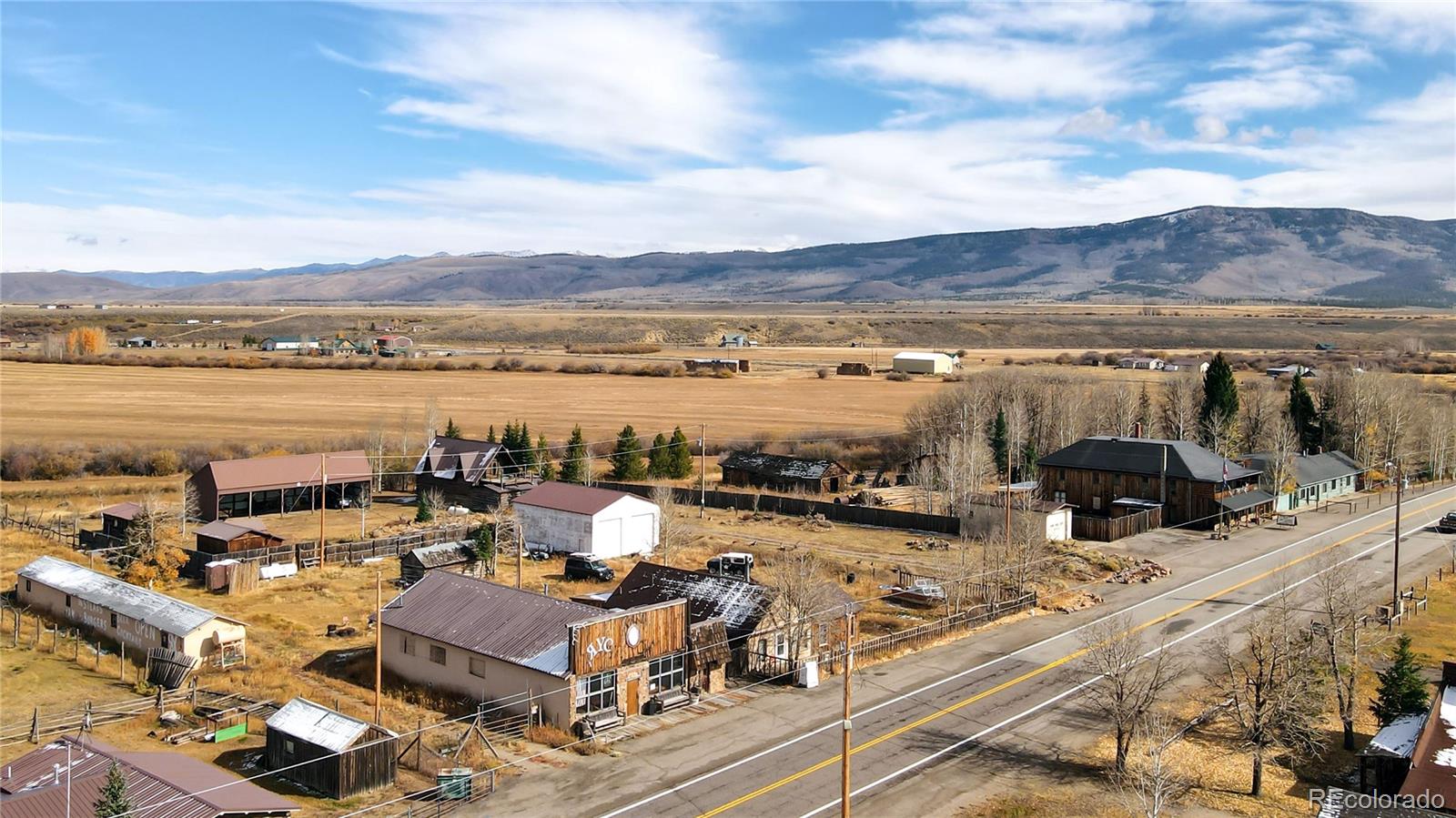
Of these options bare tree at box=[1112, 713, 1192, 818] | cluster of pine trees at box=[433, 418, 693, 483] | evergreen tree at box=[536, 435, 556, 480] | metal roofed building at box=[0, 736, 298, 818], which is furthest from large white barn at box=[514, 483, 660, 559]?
bare tree at box=[1112, 713, 1192, 818]

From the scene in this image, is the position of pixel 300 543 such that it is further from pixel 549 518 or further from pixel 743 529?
pixel 743 529

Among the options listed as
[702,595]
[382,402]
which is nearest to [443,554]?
[702,595]

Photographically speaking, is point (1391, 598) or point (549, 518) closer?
point (1391, 598)

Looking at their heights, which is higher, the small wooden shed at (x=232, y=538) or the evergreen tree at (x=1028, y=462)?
the evergreen tree at (x=1028, y=462)

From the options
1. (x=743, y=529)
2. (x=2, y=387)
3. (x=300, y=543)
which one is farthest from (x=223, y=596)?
(x=2, y=387)

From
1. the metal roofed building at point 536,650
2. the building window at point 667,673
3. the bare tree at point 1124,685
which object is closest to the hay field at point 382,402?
the metal roofed building at point 536,650

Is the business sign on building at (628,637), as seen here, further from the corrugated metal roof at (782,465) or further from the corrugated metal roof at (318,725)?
the corrugated metal roof at (782,465)
